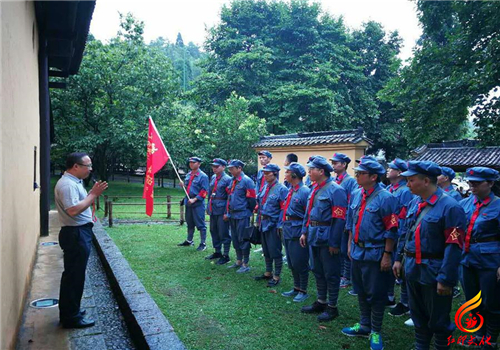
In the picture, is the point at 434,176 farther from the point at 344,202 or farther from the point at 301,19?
the point at 301,19

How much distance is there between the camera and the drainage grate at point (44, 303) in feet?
16.3

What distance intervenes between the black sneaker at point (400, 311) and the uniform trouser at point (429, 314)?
5.36 feet

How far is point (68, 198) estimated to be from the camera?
13.8ft

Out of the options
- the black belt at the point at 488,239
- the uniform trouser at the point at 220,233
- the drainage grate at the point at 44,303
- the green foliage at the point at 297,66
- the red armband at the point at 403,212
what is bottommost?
the drainage grate at the point at 44,303

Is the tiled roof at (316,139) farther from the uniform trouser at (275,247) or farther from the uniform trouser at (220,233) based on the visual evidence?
the uniform trouser at (275,247)

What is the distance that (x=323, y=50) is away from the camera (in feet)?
82.2

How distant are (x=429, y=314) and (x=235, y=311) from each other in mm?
2491

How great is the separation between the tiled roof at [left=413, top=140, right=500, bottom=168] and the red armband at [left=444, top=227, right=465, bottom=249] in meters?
12.0

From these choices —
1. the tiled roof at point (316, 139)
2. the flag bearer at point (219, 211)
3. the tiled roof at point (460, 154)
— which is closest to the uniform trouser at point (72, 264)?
the flag bearer at point (219, 211)

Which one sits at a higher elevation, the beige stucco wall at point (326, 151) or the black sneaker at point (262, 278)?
the beige stucco wall at point (326, 151)

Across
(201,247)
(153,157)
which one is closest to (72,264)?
(153,157)

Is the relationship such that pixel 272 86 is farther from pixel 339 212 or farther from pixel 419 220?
pixel 419 220

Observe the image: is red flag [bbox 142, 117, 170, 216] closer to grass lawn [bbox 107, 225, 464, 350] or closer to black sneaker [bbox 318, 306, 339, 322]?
grass lawn [bbox 107, 225, 464, 350]

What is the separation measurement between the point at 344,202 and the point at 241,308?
78.1 inches
